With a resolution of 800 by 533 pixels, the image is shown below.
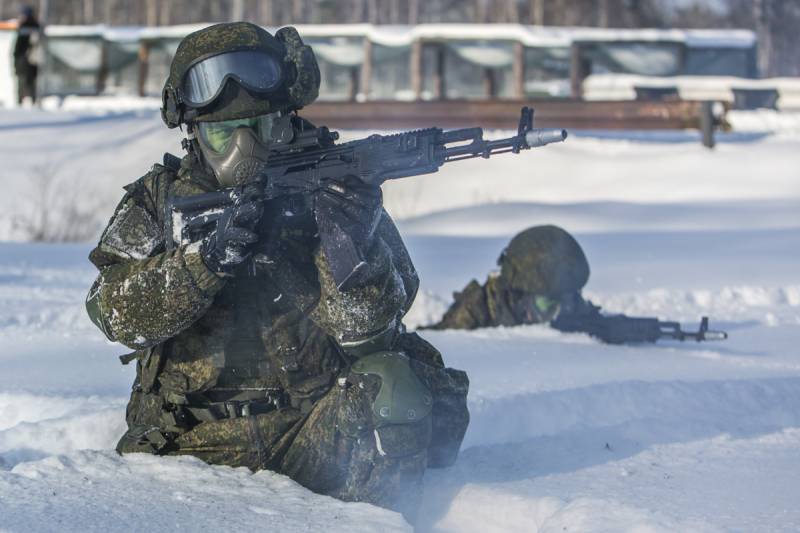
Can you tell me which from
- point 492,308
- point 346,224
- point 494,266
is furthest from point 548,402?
point 494,266

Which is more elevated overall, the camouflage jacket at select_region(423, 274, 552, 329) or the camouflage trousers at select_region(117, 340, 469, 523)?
the camouflage trousers at select_region(117, 340, 469, 523)

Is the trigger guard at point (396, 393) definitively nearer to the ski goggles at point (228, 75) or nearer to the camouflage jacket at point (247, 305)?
the camouflage jacket at point (247, 305)

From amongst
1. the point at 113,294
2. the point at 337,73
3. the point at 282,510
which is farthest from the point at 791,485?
the point at 337,73

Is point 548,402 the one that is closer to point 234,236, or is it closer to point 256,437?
point 256,437

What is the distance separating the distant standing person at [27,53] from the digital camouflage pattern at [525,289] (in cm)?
1460

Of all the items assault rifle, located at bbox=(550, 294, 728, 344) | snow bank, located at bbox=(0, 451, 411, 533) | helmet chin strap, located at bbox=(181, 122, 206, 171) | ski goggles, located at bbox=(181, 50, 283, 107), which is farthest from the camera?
assault rifle, located at bbox=(550, 294, 728, 344)

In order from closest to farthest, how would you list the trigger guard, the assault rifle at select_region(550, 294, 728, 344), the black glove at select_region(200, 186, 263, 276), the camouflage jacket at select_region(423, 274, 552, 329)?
the black glove at select_region(200, 186, 263, 276) < the trigger guard < the assault rifle at select_region(550, 294, 728, 344) < the camouflage jacket at select_region(423, 274, 552, 329)

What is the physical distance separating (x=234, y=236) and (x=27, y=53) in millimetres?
18612

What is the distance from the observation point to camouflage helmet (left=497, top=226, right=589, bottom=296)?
23.1ft

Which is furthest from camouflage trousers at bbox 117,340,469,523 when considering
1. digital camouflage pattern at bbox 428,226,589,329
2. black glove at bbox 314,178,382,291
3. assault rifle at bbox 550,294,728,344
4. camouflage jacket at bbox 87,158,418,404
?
digital camouflage pattern at bbox 428,226,589,329

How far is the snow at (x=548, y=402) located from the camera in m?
3.06

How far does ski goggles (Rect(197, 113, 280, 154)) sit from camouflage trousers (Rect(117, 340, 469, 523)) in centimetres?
71

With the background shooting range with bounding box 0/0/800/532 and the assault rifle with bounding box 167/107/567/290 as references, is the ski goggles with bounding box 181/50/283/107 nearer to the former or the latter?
the assault rifle with bounding box 167/107/567/290

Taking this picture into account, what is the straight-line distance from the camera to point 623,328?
20.8 feet
